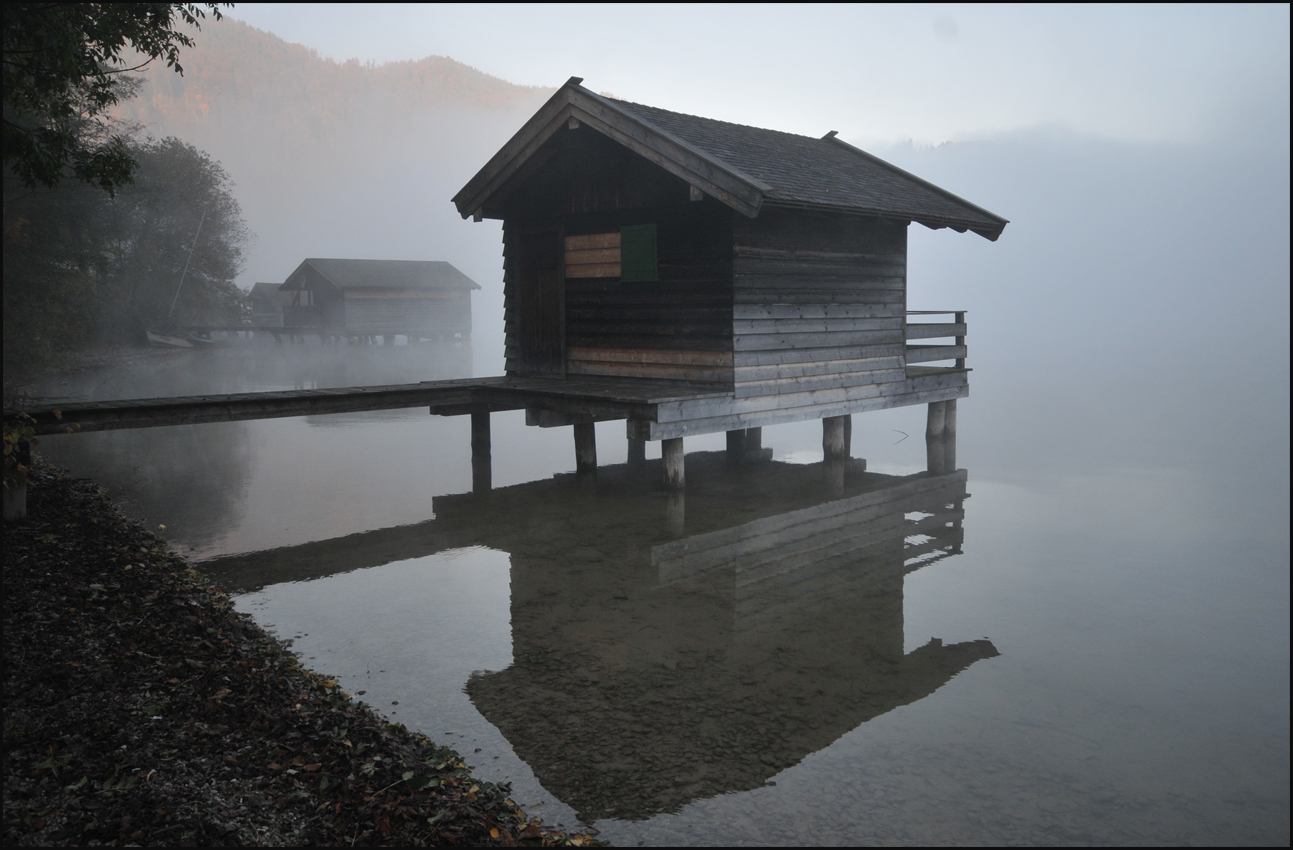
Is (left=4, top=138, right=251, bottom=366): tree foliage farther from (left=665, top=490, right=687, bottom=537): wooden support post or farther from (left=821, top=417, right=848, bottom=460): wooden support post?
(left=821, top=417, right=848, bottom=460): wooden support post

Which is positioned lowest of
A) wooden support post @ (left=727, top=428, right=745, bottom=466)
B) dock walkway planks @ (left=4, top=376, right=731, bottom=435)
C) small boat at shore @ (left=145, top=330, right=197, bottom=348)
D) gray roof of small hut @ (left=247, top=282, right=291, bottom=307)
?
wooden support post @ (left=727, top=428, right=745, bottom=466)

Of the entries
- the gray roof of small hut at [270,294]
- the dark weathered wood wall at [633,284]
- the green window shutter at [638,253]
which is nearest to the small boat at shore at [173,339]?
the gray roof of small hut at [270,294]

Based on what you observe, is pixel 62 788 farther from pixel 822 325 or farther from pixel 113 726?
pixel 822 325

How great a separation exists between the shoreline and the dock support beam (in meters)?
7.67

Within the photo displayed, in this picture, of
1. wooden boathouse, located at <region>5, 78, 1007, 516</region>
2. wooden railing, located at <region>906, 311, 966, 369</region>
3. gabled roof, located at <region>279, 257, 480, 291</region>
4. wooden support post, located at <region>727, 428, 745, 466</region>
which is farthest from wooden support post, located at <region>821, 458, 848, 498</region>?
gabled roof, located at <region>279, 257, 480, 291</region>

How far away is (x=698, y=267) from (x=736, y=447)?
5.04 metres

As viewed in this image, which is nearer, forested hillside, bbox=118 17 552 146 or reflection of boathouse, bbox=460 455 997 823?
reflection of boathouse, bbox=460 455 997 823

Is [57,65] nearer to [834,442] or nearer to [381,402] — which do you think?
[381,402]

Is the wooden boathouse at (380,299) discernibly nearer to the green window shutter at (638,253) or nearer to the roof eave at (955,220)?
the roof eave at (955,220)

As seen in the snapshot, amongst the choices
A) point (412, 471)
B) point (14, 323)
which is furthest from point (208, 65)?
point (412, 471)

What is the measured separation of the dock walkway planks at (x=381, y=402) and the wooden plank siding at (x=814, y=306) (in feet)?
3.49

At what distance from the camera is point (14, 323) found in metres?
24.9

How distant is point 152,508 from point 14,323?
16.9 metres

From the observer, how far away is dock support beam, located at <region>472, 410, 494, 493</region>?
48.9 ft
